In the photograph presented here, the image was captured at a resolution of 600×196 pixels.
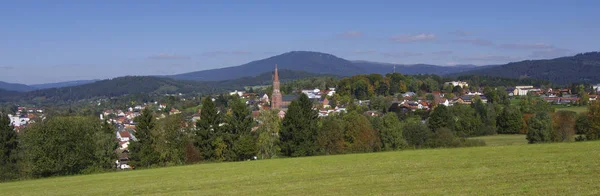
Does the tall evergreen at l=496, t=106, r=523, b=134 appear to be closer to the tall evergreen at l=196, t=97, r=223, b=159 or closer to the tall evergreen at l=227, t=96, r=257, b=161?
the tall evergreen at l=227, t=96, r=257, b=161

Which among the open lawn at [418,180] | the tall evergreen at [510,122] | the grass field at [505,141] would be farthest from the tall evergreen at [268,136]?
the tall evergreen at [510,122]

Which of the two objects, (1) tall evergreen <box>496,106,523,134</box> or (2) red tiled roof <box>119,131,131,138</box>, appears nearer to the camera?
(1) tall evergreen <box>496,106,523,134</box>

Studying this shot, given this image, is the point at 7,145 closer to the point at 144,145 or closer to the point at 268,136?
the point at 144,145

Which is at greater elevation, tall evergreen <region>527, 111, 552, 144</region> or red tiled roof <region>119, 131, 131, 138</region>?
tall evergreen <region>527, 111, 552, 144</region>

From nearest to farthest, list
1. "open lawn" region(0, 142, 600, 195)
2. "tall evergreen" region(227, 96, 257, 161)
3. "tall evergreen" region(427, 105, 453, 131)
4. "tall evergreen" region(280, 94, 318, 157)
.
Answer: "open lawn" region(0, 142, 600, 195) < "tall evergreen" region(227, 96, 257, 161) < "tall evergreen" region(280, 94, 318, 157) < "tall evergreen" region(427, 105, 453, 131)

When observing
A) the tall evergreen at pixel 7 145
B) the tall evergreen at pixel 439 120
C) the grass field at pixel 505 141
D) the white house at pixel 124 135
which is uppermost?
the tall evergreen at pixel 7 145

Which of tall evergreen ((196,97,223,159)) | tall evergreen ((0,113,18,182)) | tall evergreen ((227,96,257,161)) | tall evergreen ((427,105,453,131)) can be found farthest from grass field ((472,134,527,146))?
tall evergreen ((0,113,18,182))

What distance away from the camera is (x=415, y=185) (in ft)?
56.3

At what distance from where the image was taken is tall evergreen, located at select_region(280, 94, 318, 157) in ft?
150

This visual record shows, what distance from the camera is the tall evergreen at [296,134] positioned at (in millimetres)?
45812

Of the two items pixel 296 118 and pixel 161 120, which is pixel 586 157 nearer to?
pixel 296 118

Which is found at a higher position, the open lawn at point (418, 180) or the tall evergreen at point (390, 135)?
the open lawn at point (418, 180)

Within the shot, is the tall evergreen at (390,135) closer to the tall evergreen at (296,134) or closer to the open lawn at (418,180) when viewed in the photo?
the tall evergreen at (296,134)

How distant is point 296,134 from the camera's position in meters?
45.9
